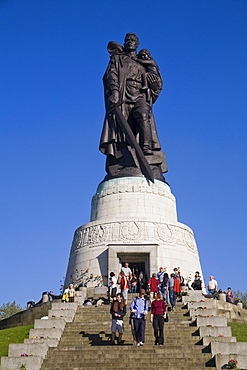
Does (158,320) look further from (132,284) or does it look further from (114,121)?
(114,121)

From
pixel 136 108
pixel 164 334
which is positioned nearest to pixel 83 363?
pixel 164 334

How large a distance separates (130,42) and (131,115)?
6.03m

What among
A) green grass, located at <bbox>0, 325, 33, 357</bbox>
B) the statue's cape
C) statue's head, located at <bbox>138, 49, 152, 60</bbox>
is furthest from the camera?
statue's head, located at <bbox>138, 49, 152, 60</bbox>

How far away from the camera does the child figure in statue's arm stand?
37531 mm

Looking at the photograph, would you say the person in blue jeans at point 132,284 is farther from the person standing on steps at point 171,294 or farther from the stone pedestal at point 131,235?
the person standing on steps at point 171,294

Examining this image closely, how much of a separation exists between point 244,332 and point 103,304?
667cm

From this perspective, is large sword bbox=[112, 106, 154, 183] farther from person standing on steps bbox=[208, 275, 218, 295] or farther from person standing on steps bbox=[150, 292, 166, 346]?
person standing on steps bbox=[150, 292, 166, 346]

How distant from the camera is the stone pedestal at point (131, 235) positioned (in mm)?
30219

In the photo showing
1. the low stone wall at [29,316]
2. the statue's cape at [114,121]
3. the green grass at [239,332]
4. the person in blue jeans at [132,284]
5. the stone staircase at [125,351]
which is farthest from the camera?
the statue's cape at [114,121]

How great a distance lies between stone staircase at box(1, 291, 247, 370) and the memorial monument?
10.3m

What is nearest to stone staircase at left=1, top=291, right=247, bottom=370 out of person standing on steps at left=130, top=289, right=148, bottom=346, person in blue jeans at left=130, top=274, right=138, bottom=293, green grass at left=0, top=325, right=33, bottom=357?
person standing on steps at left=130, top=289, right=148, bottom=346

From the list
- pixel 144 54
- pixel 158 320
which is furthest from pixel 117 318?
pixel 144 54

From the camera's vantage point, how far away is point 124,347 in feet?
52.1

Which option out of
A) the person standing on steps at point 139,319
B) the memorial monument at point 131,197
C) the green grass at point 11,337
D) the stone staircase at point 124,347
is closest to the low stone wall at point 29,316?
the green grass at point 11,337
